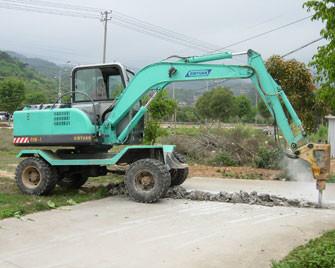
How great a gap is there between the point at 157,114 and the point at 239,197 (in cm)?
902

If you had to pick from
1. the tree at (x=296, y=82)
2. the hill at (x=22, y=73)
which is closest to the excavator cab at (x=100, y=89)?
the tree at (x=296, y=82)

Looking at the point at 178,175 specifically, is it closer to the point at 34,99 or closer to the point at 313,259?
the point at 313,259

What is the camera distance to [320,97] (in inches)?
274

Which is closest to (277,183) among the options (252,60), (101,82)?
(252,60)

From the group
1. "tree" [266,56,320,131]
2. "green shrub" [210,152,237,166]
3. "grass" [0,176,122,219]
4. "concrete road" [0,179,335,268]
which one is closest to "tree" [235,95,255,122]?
"tree" [266,56,320,131]

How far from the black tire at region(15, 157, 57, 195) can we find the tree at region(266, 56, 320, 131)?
37.0 ft

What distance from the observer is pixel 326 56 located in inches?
263

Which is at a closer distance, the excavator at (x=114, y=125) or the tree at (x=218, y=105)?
the excavator at (x=114, y=125)

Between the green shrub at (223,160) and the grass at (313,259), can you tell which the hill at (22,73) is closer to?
the green shrub at (223,160)

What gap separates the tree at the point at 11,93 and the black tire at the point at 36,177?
186ft

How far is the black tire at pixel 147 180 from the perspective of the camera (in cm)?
1090

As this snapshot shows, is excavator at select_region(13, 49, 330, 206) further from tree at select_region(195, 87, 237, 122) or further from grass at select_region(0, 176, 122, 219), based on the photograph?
tree at select_region(195, 87, 237, 122)

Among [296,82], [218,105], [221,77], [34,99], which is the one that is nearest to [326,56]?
[221,77]

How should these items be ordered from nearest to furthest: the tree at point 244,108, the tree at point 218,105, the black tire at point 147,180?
the black tire at point 147,180 → the tree at point 218,105 → the tree at point 244,108
